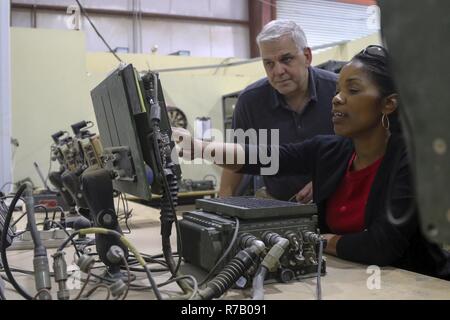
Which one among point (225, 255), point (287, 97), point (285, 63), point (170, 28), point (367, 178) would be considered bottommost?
point (225, 255)

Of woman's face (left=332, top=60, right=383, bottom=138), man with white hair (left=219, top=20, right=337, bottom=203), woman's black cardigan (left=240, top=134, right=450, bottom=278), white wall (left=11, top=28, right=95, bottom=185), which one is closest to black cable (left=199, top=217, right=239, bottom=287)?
woman's black cardigan (left=240, top=134, right=450, bottom=278)

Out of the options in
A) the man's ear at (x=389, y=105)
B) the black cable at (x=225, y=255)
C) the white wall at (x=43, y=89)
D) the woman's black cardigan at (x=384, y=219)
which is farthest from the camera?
the white wall at (x=43, y=89)

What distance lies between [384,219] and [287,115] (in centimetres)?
99

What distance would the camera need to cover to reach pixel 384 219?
1.05 metres

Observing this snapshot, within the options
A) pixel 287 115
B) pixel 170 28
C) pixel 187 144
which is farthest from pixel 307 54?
pixel 170 28

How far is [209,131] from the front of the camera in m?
4.62

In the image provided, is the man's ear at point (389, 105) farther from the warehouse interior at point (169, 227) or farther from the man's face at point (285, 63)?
the man's face at point (285, 63)

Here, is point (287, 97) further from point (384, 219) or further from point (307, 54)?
point (384, 219)

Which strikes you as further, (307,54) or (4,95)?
(4,95)

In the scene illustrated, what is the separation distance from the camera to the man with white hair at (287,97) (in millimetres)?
1848

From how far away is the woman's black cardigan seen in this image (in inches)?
40.6

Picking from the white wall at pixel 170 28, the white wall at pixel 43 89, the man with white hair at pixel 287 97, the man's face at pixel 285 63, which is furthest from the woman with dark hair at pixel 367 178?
the white wall at pixel 170 28

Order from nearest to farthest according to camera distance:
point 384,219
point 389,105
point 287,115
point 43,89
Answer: point 384,219 → point 389,105 → point 287,115 → point 43,89
